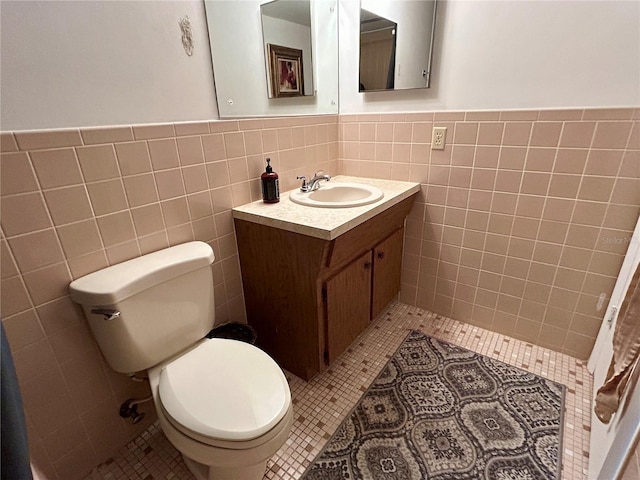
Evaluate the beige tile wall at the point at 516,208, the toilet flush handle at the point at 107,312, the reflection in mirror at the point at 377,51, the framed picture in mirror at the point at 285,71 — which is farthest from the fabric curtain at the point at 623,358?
the framed picture in mirror at the point at 285,71

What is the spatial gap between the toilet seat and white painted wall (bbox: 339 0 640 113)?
4.70ft

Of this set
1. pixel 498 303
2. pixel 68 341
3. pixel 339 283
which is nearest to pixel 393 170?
pixel 339 283

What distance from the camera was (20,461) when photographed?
2.05 ft

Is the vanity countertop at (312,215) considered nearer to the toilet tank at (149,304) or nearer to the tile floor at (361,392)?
the toilet tank at (149,304)

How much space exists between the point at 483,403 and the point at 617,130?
1229mm

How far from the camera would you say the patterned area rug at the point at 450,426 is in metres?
1.15

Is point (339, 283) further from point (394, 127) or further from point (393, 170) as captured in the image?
point (394, 127)

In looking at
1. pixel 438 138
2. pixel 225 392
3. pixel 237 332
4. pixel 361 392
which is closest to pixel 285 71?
pixel 438 138

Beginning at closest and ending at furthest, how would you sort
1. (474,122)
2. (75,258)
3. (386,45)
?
(75,258) → (474,122) → (386,45)

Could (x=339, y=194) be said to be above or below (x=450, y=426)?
above

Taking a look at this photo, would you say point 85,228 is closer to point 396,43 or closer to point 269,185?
point 269,185

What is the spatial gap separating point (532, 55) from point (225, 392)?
1.73 meters

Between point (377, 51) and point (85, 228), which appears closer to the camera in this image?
point (85, 228)

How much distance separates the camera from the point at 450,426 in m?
1.30
